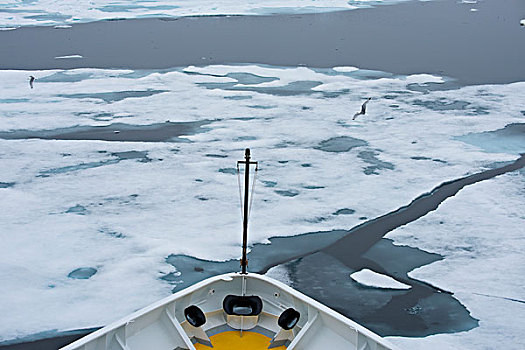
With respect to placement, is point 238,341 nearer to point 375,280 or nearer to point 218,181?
point 375,280

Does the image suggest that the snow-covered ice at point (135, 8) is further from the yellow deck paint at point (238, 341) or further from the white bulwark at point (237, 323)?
the yellow deck paint at point (238, 341)

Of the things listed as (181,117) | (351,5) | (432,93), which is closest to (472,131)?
(432,93)

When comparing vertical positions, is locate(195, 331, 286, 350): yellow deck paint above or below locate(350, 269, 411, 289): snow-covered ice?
above

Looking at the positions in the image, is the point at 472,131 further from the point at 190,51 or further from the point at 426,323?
the point at 190,51

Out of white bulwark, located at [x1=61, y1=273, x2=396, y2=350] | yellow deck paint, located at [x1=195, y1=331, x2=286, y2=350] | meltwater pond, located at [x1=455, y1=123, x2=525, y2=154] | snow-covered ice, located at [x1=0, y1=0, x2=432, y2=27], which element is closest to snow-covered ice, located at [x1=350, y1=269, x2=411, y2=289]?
white bulwark, located at [x1=61, y1=273, x2=396, y2=350]

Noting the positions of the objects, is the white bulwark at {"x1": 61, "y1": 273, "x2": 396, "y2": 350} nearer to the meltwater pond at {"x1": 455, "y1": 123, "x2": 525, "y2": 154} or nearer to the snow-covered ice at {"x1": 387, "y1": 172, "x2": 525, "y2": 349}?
the snow-covered ice at {"x1": 387, "y1": 172, "x2": 525, "y2": 349}

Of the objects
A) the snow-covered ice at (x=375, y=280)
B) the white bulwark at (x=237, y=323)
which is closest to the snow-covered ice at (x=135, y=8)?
the snow-covered ice at (x=375, y=280)
